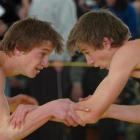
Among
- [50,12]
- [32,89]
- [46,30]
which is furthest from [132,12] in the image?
[46,30]

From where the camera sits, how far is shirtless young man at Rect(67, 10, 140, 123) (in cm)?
444

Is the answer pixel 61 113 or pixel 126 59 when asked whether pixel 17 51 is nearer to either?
pixel 61 113

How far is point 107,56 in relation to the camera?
182 inches

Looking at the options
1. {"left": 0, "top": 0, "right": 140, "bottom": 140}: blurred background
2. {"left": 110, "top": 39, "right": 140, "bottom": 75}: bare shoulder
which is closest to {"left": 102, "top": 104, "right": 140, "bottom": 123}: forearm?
{"left": 110, "top": 39, "right": 140, "bottom": 75}: bare shoulder

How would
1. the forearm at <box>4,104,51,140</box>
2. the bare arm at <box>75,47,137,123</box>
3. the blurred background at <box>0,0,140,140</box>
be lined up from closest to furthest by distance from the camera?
the bare arm at <box>75,47,137,123</box> → the forearm at <box>4,104,51,140</box> → the blurred background at <box>0,0,140,140</box>

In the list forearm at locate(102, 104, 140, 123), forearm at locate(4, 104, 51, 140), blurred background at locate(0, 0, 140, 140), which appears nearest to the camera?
forearm at locate(4, 104, 51, 140)

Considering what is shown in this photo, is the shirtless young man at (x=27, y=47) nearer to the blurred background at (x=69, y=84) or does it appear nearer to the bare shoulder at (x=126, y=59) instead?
the bare shoulder at (x=126, y=59)

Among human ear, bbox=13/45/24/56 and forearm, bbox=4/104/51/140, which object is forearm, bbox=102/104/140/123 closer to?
forearm, bbox=4/104/51/140

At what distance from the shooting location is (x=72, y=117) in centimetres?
459

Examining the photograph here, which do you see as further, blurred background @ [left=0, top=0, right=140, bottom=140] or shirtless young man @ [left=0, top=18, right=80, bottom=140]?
blurred background @ [left=0, top=0, right=140, bottom=140]

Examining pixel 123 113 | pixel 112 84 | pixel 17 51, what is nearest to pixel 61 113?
pixel 112 84

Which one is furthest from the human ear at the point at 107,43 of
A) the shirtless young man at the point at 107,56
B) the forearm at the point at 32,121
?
the forearm at the point at 32,121

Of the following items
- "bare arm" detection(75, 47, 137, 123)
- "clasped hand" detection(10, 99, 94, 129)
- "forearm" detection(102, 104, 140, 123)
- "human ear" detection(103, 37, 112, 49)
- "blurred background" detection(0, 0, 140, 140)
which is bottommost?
"blurred background" detection(0, 0, 140, 140)

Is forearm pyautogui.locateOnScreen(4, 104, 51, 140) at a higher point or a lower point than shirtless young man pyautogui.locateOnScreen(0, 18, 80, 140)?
lower
